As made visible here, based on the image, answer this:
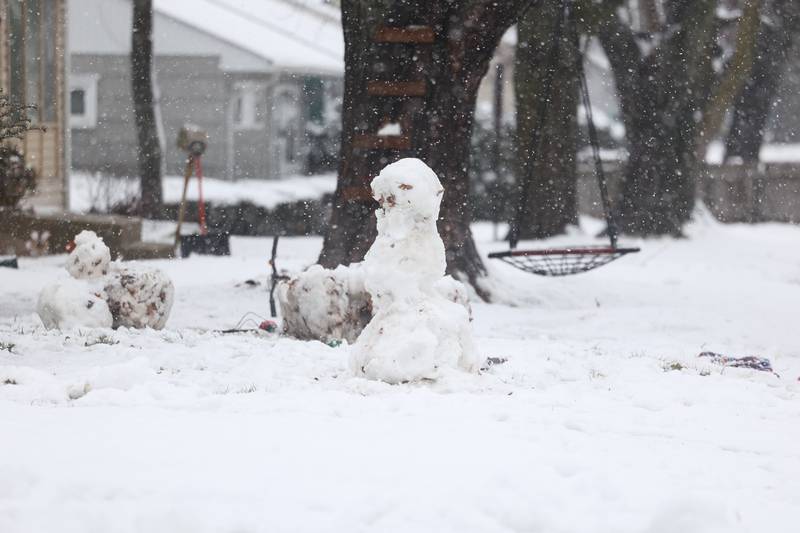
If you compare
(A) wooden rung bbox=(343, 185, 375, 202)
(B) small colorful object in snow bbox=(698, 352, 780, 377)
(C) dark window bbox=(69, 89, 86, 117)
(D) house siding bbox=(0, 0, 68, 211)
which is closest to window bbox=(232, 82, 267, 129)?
(C) dark window bbox=(69, 89, 86, 117)

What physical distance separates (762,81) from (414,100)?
19.5 meters

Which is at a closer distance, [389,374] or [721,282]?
[389,374]

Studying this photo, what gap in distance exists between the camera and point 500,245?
1703 cm

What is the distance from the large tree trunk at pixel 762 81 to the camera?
2361cm

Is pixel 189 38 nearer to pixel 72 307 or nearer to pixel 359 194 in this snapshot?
pixel 359 194

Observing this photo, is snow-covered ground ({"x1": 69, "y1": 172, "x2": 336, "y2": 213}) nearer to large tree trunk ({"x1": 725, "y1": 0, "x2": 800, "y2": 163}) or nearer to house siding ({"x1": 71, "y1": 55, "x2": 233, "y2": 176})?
house siding ({"x1": 71, "y1": 55, "x2": 233, "y2": 176})

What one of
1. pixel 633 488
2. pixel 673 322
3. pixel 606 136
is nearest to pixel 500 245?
pixel 673 322

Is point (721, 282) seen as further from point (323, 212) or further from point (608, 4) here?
point (323, 212)

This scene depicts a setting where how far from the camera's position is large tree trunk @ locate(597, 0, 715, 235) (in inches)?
722

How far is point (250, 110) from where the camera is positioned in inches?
1086

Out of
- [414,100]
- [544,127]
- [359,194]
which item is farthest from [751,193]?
[359,194]

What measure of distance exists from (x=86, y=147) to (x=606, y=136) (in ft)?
46.7

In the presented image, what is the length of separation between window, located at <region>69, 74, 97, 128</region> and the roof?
2.43 m

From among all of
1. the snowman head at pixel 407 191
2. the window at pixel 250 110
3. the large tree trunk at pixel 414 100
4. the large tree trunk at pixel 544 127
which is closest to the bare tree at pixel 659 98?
the large tree trunk at pixel 544 127
